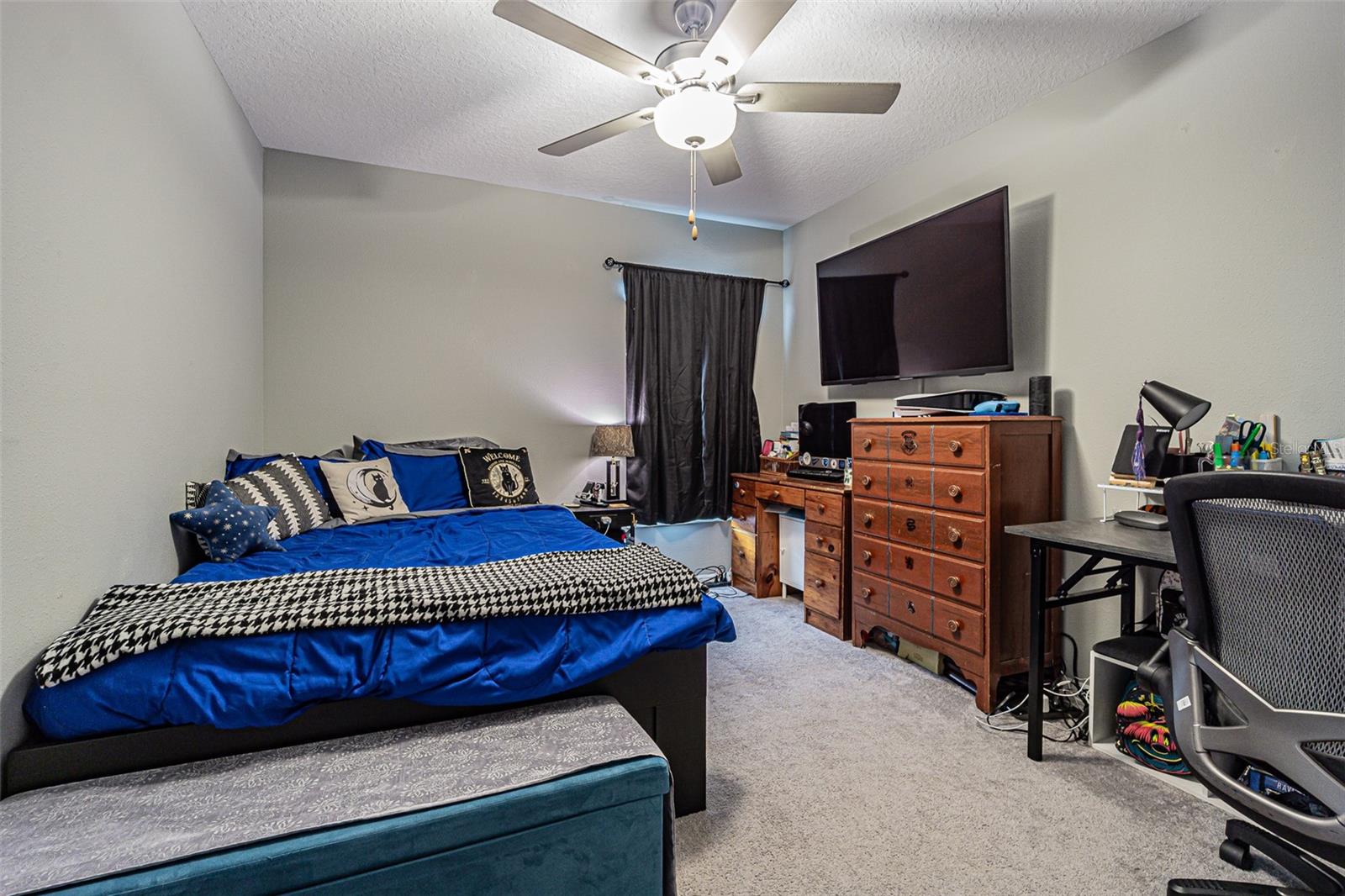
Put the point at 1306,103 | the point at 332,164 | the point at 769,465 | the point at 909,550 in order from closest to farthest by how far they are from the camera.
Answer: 1. the point at 1306,103
2. the point at 909,550
3. the point at 332,164
4. the point at 769,465

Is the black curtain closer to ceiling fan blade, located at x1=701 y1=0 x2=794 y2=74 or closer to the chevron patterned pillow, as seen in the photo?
the chevron patterned pillow

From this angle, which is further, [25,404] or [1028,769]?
[1028,769]

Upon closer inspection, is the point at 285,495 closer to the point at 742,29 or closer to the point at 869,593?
the point at 742,29

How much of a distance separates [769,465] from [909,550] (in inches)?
64.1

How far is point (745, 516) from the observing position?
4.18 metres

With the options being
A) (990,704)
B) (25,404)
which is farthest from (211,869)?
(990,704)

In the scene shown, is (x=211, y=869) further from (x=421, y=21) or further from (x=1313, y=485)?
(x=421, y=21)

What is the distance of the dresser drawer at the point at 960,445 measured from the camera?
243 centimetres

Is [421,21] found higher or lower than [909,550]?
higher

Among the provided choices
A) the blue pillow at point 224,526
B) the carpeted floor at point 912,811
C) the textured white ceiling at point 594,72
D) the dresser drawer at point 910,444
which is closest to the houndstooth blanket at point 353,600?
the blue pillow at point 224,526

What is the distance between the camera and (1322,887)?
1.29 m

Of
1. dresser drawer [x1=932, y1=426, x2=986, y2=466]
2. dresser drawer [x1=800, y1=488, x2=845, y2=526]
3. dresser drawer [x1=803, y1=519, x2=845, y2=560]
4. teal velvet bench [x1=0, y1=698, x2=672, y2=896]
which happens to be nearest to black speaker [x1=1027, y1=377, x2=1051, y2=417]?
dresser drawer [x1=932, y1=426, x2=986, y2=466]

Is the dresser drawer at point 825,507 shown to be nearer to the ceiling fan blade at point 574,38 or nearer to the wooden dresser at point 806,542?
the wooden dresser at point 806,542


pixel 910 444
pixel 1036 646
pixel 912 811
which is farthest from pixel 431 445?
pixel 1036 646
